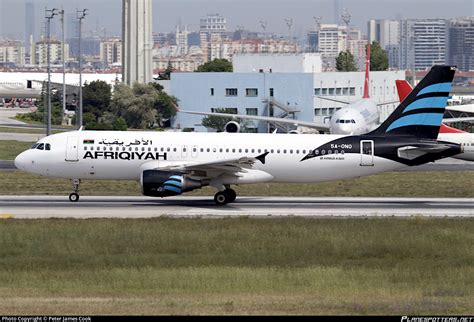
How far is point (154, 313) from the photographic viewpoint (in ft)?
71.7

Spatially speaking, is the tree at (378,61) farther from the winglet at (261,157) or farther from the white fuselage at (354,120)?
the winglet at (261,157)

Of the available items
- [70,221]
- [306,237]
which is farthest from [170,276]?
[70,221]

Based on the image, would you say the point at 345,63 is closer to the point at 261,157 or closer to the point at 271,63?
the point at 271,63

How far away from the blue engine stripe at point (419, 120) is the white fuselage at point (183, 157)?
1852mm

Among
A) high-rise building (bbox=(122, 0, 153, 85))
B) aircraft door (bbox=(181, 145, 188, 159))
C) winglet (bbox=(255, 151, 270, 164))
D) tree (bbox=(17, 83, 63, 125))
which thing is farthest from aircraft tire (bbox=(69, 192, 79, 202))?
high-rise building (bbox=(122, 0, 153, 85))

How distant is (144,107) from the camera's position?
126625 millimetres

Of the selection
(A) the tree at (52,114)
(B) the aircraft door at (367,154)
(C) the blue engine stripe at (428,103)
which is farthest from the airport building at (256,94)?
(B) the aircraft door at (367,154)

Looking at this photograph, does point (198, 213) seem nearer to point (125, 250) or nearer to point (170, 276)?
point (125, 250)

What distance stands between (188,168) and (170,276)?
17.4 meters

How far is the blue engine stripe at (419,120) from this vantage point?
47059 millimetres

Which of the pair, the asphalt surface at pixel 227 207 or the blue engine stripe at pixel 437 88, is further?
the blue engine stripe at pixel 437 88

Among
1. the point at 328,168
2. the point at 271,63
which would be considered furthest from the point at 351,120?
the point at 271,63

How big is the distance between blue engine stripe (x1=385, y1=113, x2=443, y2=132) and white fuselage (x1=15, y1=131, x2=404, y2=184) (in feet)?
6.08

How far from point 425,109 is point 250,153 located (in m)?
7.94
